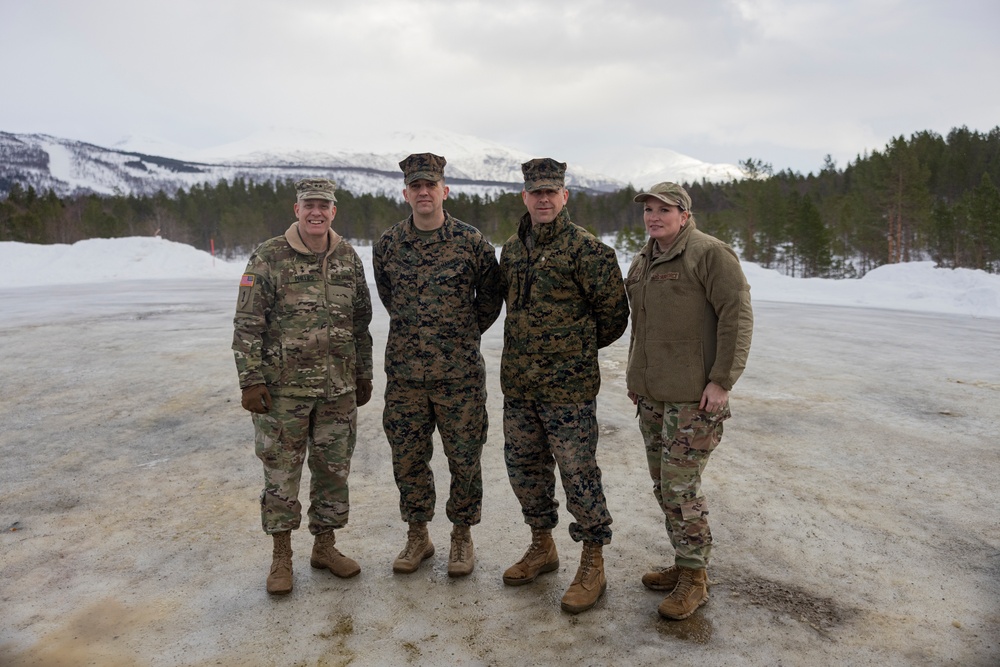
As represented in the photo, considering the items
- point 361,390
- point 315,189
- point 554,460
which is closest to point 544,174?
point 315,189

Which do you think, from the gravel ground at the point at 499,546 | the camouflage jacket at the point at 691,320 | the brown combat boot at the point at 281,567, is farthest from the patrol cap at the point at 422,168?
the gravel ground at the point at 499,546

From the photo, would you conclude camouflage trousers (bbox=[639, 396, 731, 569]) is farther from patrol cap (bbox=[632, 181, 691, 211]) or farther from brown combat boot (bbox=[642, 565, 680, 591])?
patrol cap (bbox=[632, 181, 691, 211])

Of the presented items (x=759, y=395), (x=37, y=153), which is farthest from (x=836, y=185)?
(x=37, y=153)

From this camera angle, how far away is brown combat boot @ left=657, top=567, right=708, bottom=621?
293 cm

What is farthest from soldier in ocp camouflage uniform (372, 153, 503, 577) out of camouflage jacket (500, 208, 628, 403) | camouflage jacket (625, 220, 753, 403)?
camouflage jacket (625, 220, 753, 403)

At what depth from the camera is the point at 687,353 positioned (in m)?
3.02

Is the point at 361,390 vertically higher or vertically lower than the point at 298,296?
lower

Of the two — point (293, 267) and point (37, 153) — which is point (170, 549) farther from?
point (37, 153)

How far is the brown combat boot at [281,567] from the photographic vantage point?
323 centimetres

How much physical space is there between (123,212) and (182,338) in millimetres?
58719

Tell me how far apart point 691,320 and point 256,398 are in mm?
2190

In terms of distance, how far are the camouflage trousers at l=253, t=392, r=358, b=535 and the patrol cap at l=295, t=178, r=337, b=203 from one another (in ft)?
3.56

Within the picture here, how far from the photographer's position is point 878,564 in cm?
345

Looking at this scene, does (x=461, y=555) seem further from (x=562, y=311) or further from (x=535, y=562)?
(x=562, y=311)
